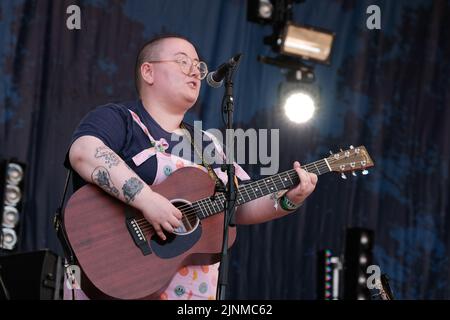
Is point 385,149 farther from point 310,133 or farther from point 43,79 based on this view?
point 43,79

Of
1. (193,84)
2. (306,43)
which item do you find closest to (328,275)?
(306,43)

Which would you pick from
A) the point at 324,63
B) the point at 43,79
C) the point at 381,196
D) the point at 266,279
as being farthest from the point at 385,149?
the point at 43,79

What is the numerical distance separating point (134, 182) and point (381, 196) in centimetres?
369

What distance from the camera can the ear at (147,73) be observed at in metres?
3.57

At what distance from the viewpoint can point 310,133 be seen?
6.32m

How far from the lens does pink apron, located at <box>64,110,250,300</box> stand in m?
3.12

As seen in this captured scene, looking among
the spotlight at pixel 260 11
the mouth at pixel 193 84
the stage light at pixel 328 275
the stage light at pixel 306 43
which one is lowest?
A: the stage light at pixel 328 275

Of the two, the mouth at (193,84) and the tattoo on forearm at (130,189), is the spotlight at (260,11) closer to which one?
the mouth at (193,84)

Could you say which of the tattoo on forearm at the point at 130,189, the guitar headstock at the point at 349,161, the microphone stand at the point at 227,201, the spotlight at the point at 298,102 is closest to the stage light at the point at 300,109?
the spotlight at the point at 298,102

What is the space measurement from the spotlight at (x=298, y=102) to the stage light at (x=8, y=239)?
2256 mm

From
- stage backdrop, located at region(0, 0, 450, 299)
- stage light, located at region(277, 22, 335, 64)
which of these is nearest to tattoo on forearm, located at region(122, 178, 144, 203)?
stage backdrop, located at region(0, 0, 450, 299)

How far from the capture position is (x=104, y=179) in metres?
3.12

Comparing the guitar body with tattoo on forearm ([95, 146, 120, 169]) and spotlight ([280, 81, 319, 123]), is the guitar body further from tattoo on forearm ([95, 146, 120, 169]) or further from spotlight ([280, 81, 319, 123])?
spotlight ([280, 81, 319, 123])
